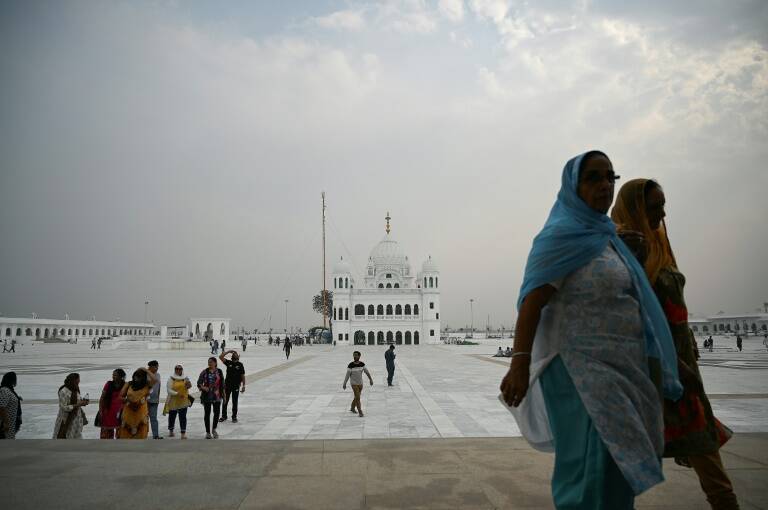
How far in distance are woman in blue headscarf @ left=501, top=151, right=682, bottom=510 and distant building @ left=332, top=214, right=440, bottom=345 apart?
199 ft

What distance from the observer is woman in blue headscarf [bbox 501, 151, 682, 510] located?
185cm

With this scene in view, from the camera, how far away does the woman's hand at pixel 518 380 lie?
204 centimetres

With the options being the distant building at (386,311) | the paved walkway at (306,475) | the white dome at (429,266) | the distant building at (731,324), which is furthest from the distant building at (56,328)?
the distant building at (731,324)

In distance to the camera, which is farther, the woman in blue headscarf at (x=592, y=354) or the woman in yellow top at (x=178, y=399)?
the woman in yellow top at (x=178, y=399)

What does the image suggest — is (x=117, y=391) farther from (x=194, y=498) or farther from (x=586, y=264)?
(x=586, y=264)

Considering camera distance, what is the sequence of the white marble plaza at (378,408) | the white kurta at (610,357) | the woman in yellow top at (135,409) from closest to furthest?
the white kurta at (610,357) < the woman in yellow top at (135,409) < the white marble plaza at (378,408)

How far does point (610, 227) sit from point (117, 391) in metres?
6.39

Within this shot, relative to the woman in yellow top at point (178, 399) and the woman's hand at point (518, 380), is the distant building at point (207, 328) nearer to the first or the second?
the woman in yellow top at point (178, 399)

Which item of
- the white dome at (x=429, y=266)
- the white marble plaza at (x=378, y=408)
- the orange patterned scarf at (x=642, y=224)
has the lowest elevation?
the white marble plaza at (x=378, y=408)

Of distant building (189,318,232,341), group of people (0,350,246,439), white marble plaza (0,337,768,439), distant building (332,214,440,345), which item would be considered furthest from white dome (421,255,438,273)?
group of people (0,350,246,439)

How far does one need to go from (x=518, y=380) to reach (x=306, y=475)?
6.75 feet

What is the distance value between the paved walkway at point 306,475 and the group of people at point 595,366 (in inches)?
38.8

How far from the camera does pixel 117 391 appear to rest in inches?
250

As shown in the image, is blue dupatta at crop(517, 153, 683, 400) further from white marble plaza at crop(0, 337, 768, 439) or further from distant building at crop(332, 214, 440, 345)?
distant building at crop(332, 214, 440, 345)
